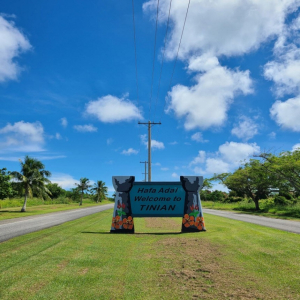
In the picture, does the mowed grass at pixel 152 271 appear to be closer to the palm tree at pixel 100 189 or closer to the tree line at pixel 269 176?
the tree line at pixel 269 176

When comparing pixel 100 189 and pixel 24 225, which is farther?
pixel 100 189

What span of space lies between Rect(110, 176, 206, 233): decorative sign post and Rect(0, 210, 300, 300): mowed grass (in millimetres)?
3689

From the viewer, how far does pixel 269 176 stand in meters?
37.1

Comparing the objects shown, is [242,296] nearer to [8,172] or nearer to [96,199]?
[8,172]

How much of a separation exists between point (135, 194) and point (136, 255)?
5.23 meters

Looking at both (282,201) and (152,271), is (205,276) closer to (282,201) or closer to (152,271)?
(152,271)

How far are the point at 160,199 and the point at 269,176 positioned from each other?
3014 cm

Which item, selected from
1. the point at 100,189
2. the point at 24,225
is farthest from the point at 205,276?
the point at 100,189

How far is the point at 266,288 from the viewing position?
4.25 metres

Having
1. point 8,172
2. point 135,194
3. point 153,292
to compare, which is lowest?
point 153,292

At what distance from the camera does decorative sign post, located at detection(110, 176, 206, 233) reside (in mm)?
11648

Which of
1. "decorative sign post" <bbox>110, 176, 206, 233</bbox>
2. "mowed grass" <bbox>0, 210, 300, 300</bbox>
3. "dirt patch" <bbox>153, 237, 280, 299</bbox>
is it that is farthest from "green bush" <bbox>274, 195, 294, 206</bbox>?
"dirt patch" <bbox>153, 237, 280, 299</bbox>

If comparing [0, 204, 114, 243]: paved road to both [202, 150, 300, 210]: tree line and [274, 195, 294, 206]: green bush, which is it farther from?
[274, 195, 294, 206]: green bush

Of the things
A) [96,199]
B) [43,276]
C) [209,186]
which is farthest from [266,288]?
[96,199]
